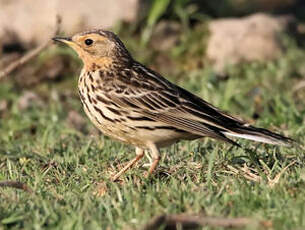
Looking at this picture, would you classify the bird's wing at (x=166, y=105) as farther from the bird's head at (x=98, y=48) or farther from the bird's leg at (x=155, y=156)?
the bird's head at (x=98, y=48)

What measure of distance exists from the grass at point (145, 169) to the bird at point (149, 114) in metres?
0.25

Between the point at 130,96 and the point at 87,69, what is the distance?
2.27 ft

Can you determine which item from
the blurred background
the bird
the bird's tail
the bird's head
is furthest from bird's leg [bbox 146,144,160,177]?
the blurred background

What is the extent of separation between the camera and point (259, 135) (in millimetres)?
6035

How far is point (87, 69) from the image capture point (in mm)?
6867

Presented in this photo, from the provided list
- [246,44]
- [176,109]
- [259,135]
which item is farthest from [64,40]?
[246,44]

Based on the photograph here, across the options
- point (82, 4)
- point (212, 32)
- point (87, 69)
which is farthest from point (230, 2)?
point (87, 69)

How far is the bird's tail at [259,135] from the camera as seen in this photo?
19.6ft

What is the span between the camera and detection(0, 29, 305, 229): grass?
4.81 metres

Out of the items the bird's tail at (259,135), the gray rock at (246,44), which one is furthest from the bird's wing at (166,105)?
the gray rock at (246,44)

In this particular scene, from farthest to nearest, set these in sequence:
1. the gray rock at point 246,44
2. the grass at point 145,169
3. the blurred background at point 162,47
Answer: the gray rock at point 246,44, the blurred background at point 162,47, the grass at point 145,169

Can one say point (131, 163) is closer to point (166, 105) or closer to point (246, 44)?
point (166, 105)

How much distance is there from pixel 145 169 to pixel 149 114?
554 millimetres

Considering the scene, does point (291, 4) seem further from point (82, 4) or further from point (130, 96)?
point (130, 96)
